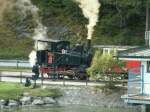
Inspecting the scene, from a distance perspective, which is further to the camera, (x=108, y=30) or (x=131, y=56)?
(x=108, y=30)

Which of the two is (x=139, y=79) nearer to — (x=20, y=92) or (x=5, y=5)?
(x=20, y=92)

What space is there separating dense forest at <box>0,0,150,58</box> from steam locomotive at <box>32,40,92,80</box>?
20541 mm

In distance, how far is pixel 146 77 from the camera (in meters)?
44.1

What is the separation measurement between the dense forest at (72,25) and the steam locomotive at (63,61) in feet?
67.4

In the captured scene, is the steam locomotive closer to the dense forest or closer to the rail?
the rail

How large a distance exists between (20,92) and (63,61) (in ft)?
23.0

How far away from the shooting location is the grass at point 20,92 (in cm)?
5503

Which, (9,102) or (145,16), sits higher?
(145,16)

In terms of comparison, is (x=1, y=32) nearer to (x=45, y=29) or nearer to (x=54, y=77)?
(x=45, y=29)

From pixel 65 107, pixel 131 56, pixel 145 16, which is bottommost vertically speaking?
pixel 65 107

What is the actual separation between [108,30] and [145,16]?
4717mm

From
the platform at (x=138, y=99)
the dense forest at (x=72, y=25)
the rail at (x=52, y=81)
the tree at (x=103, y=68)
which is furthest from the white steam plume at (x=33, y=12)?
the platform at (x=138, y=99)

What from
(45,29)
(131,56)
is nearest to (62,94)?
(131,56)

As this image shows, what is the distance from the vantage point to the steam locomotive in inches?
2389
